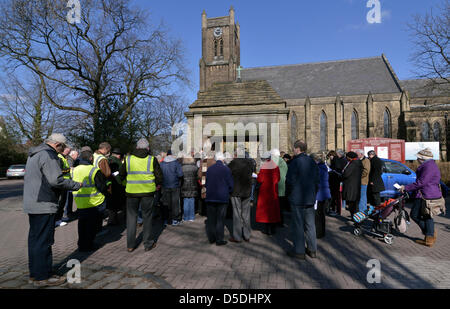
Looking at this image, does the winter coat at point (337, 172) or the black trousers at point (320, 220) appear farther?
the winter coat at point (337, 172)

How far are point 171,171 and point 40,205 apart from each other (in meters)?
3.41

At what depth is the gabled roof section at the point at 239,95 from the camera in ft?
34.4

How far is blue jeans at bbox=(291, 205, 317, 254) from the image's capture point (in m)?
4.51

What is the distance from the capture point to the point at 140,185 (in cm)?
483

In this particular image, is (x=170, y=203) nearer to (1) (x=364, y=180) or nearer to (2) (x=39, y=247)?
(2) (x=39, y=247)

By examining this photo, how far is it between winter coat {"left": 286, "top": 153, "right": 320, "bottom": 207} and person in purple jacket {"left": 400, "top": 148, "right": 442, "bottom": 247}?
92.2 inches

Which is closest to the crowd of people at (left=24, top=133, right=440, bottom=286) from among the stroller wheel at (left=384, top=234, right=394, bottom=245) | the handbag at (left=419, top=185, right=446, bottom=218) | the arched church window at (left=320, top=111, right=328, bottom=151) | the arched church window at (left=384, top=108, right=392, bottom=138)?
the handbag at (left=419, top=185, right=446, bottom=218)

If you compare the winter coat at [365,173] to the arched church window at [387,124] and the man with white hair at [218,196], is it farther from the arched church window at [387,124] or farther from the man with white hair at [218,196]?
the arched church window at [387,124]

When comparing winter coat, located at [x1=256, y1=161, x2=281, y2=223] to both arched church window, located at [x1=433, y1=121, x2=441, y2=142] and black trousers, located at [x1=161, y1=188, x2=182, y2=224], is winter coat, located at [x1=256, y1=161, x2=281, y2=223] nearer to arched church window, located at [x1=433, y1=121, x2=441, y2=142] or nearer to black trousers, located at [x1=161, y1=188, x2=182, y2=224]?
black trousers, located at [x1=161, y1=188, x2=182, y2=224]

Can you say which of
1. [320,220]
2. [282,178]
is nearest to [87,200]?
[282,178]

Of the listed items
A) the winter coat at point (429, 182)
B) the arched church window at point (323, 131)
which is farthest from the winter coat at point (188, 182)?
the arched church window at point (323, 131)

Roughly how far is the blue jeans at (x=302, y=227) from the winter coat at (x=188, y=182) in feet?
10.8
